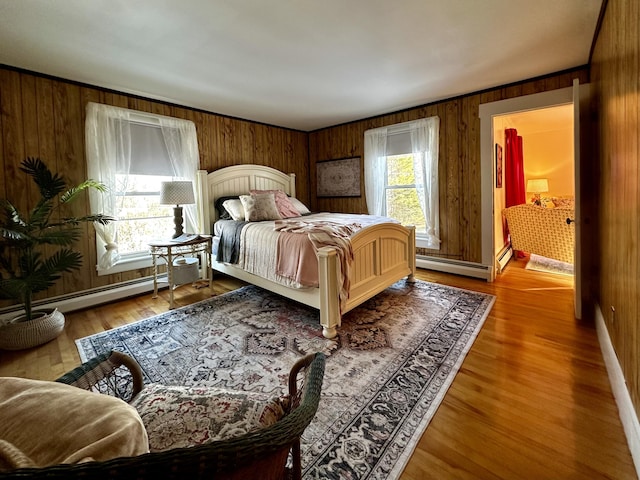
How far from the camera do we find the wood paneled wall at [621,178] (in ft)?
4.29

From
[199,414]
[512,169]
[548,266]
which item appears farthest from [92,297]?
[512,169]

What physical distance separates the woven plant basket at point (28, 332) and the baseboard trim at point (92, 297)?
45 centimetres

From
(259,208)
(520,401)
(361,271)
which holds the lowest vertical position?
(520,401)

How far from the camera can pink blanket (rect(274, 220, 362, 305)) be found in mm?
2371

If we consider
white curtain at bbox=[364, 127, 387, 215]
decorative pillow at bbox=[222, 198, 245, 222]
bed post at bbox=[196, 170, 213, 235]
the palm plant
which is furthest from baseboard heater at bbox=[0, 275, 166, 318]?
white curtain at bbox=[364, 127, 387, 215]

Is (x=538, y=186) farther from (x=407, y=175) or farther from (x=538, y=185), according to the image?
(x=407, y=175)

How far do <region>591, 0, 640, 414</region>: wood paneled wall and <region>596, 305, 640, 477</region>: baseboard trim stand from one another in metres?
0.05

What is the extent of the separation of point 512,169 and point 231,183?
4.66m

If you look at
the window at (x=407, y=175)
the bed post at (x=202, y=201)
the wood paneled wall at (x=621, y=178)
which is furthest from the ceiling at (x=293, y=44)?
the bed post at (x=202, y=201)

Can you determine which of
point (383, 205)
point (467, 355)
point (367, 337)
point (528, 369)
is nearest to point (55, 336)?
point (367, 337)

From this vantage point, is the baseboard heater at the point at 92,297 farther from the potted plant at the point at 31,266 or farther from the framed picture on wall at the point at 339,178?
the framed picture on wall at the point at 339,178

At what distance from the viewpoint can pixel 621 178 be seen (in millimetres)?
1593

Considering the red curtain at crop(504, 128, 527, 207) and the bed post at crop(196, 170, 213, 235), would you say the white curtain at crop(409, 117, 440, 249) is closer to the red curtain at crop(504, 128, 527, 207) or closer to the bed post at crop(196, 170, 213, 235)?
the red curtain at crop(504, 128, 527, 207)

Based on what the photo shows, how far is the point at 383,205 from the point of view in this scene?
14.9 feet
